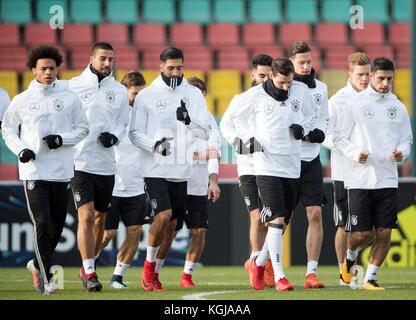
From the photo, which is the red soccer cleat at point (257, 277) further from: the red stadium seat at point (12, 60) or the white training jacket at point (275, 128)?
the red stadium seat at point (12, 60)

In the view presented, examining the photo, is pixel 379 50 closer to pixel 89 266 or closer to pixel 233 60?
pixel 233 60

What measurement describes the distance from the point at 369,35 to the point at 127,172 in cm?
1199

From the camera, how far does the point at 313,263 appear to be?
27.1ft

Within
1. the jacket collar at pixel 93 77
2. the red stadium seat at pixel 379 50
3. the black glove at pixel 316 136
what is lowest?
the black glove at pixel 316 136

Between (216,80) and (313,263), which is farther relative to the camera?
(216,80)

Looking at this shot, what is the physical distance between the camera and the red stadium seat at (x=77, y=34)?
19.1 metres

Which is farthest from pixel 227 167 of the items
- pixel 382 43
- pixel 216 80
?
pixel 382 43

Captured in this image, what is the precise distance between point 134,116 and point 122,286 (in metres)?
1.61

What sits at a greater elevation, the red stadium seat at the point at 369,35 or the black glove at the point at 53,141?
the red stadium seat at the point at 369,35

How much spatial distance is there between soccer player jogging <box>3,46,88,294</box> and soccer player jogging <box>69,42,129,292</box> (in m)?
0.27

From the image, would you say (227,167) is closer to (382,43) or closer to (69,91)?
(69,91)

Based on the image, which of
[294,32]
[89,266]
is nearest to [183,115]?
[89,266]

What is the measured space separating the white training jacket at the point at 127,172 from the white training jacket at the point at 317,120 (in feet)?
5.53

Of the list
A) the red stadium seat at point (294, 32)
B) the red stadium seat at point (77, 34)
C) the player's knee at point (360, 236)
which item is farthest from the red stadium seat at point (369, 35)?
the player's knee at point (360, 236)
